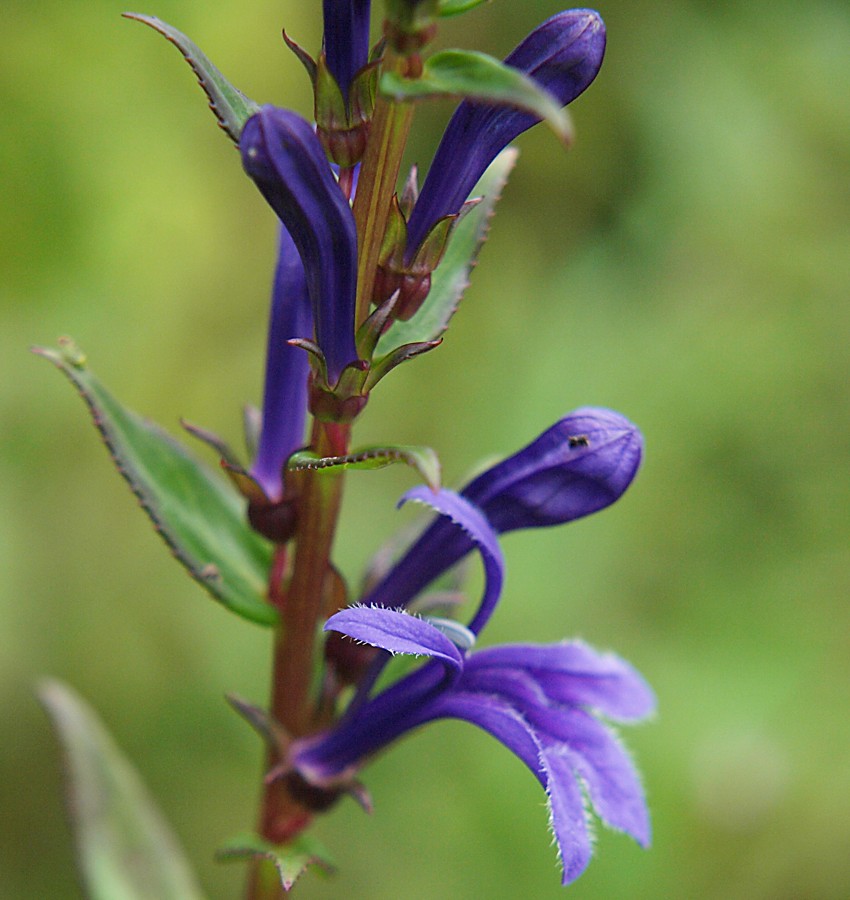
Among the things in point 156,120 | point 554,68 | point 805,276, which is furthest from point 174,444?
point 805,276

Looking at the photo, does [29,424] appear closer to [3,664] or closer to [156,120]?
[3,664]

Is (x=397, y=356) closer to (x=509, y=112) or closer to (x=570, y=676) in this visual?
(x=509, y=112)

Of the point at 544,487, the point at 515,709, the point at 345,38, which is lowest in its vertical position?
the point at 515,709

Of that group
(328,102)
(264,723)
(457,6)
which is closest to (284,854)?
(264,723)

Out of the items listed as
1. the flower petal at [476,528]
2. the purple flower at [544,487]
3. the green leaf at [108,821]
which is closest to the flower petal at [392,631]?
the flower petal at [476,528]

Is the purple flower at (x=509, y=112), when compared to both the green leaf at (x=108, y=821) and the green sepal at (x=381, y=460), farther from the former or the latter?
the green leaf at (x=108, y=821)

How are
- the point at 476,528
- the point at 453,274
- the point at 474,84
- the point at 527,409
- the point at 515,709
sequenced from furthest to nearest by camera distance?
the point at 527,409 → the point at 453,274 → the point at 515,709 → the point at 476,528 → the point at 474,84

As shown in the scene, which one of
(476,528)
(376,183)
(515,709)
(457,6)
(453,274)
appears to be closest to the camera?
(457,6)

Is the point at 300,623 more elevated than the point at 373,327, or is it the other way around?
the point at 373,327
